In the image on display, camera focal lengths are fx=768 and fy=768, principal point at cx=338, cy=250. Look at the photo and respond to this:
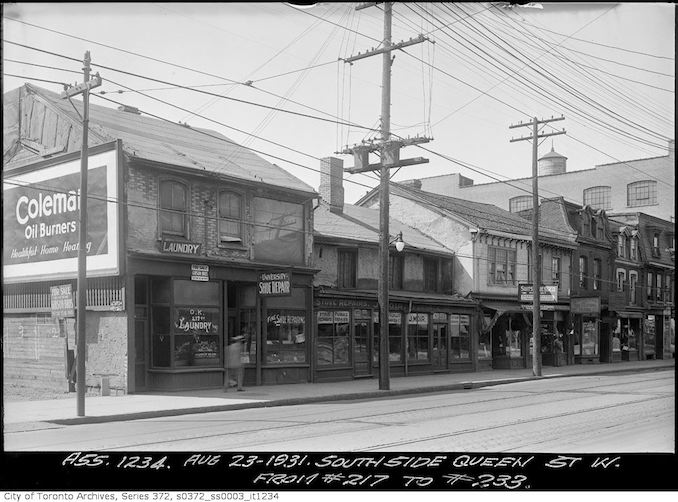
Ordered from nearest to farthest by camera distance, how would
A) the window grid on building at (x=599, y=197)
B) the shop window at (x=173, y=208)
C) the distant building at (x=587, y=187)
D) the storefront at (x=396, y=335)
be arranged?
the shop window at (x=173, y=208) → the storefront at (x=396, y=335) → the distant building at (x=587, y=187) → the window grid on building at (x=599, y=197)

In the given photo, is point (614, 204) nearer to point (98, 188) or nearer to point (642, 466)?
point (98, 188)

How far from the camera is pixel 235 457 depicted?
852cm

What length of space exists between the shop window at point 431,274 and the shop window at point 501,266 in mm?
2736

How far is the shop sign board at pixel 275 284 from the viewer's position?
877 inches

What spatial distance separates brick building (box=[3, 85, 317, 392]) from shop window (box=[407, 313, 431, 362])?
21.6 ft

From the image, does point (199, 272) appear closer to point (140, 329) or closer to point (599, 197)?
point (140, 329)

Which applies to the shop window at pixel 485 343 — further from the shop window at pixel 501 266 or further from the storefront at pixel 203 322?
the storefront at pixel 203 322

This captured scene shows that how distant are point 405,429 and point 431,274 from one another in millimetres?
20295

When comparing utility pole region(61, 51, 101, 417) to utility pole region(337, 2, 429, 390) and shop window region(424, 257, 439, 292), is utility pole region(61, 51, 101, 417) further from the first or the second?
shop window region(424, 257, 439, 292)

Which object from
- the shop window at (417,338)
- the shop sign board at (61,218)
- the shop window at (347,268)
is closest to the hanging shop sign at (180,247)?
the shop sign board at (61,218)

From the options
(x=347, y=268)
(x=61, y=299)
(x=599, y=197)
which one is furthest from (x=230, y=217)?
(x=599, y=197)

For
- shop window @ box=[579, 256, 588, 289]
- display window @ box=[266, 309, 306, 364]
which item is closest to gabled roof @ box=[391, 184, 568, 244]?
shop window @ box=[579, 256, 588, 289]

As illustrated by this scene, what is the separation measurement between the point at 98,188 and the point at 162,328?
411cm

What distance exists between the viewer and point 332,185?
3188 centimetres
